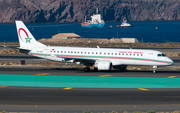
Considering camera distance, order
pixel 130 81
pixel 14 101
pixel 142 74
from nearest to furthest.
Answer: pixel 14 101, pixel 130 81, pixel 142 74

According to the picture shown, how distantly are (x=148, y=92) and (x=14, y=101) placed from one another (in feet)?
44.4

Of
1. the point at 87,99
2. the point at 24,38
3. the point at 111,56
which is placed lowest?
the point at 87,99

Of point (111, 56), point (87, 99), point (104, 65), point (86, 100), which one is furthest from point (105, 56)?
point (86, 100)

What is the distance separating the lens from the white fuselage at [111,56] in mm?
40500

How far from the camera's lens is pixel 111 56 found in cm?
4103

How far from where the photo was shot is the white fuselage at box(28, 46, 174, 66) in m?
40.5

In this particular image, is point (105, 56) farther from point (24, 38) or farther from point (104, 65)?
point (24, 38)

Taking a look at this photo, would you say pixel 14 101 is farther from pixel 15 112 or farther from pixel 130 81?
pixel 130 81

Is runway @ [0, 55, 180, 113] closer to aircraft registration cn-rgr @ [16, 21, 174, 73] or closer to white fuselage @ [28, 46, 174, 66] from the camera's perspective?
aircraft registration cn-rgr @ [16, 21, 174, 73]

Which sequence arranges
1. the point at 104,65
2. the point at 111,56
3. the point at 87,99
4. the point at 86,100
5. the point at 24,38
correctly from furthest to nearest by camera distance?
the point at 24,38, the point at 111,56, the point at 104,65, the point at 87,99, the point at 86,100

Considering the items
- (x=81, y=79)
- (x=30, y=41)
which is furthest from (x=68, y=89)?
(x=30, y=41)

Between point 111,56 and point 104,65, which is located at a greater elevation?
point 111,56

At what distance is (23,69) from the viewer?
4444 centimetres

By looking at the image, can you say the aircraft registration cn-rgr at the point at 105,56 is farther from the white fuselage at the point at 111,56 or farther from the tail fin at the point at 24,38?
the tail fin at the point at 24,38
